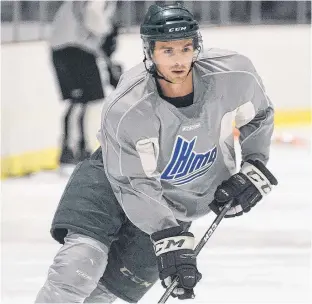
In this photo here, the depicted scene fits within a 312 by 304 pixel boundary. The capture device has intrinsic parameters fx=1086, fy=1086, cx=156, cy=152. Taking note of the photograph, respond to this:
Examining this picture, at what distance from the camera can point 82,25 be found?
5562 millimetres

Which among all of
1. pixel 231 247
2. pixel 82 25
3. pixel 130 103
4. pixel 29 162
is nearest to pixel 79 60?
pixel 82 25

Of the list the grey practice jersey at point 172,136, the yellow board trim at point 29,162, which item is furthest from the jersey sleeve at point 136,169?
the yellow board trim at point 29,162

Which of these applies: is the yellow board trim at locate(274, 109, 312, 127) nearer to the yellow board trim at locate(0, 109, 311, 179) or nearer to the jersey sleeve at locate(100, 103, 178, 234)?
the yellow board trim at locate(0, 109, 311, 179)

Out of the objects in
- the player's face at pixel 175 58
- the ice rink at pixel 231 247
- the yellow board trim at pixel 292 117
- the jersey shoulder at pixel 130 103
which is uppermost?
the player's face at pixel 175 58

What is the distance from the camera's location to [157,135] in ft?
7.83

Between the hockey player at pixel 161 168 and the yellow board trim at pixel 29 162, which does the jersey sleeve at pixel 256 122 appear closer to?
the hockey player at pixel 161 168

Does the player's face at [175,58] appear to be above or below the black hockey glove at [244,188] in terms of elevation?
above

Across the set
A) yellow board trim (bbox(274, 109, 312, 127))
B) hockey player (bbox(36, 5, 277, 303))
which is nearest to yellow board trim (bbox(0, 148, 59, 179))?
yellow board trim (bbox(274, 109, 312, 127))

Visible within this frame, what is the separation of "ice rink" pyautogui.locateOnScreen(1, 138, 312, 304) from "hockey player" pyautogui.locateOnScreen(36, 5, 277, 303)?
61cm

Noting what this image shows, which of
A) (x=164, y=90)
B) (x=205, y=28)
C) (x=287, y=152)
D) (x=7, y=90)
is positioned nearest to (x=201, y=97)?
(x=164, y=90)

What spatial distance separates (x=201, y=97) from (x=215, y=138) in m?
0.12

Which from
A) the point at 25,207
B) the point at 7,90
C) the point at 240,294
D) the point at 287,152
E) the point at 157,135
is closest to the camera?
the point at 157,135

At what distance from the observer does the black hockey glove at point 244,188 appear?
8.32 ft

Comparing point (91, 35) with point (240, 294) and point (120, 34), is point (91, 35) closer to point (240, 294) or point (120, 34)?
point (120, 34)
